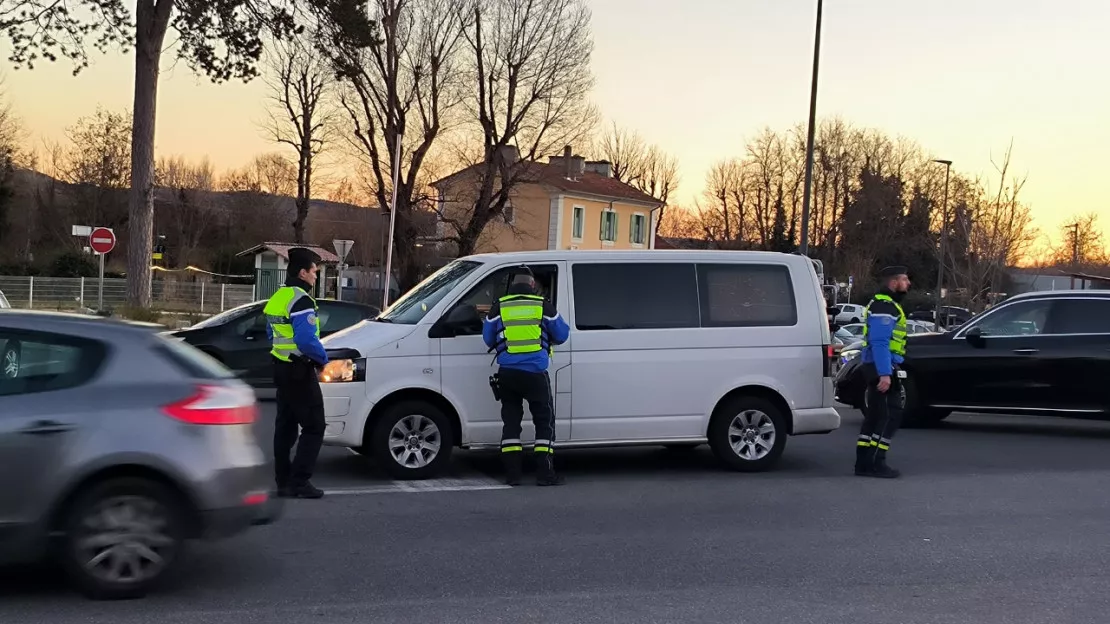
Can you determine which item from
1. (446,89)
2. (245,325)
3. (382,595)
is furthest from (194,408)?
(446,89)

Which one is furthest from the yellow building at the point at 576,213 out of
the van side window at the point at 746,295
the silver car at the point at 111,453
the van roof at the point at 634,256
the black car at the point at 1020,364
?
the silver car at the point at 111,453

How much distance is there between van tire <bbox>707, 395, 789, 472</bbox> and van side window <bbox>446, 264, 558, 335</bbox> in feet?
6.12

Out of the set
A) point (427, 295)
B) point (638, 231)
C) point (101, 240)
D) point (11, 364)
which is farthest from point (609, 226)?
point (11, 364)

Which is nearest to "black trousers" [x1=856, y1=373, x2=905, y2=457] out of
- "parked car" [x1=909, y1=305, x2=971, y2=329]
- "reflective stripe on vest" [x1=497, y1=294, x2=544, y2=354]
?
"reflective stripe on vest" [x1=497, y1=294, x2=544, y2=354]

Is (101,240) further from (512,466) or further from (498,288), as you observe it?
(512,466)

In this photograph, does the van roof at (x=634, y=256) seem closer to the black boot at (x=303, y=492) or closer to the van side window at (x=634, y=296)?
the van side window at (x=634, y=296)

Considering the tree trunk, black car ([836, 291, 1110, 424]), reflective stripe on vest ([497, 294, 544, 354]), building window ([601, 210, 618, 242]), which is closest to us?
reflective stripe on vest ([497, 294, 544, 354])

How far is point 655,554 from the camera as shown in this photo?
6379 mm

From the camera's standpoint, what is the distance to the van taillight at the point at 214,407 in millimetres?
5145

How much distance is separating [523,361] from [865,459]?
134 inches

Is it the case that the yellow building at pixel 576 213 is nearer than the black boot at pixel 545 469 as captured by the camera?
No

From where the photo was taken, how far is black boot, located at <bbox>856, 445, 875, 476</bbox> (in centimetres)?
924

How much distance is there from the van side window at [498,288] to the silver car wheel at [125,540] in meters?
3.79

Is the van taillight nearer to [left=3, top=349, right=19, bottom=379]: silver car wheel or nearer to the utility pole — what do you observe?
[left=3, top=349, right=19, bottom=379]: silver car wheel
